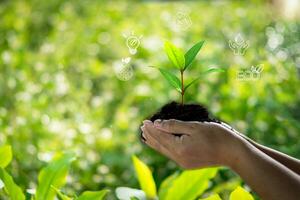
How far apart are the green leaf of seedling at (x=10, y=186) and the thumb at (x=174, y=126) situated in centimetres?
35

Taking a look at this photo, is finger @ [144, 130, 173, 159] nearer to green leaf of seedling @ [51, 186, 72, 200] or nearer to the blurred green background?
green leaf of seedling @ [51, 186, 72, 200]

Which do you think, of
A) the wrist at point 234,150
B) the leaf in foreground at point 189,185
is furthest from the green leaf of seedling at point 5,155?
the wrist at point 234,150

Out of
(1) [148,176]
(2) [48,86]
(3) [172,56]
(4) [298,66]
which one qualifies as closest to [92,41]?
(2) [48,86]

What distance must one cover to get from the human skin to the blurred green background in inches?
30.7

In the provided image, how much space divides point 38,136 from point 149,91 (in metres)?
0.52

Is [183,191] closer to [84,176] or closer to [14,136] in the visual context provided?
[84,176]

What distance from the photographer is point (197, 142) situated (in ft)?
3.19

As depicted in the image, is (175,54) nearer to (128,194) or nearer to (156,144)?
(156,144)

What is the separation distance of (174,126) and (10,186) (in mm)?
392

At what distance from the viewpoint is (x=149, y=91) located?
2545 mm

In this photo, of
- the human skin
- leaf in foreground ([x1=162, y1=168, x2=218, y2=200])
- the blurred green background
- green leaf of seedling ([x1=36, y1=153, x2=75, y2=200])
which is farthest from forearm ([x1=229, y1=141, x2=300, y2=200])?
the blurred green background

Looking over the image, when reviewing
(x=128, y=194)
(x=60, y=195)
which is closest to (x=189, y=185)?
(x=128, y=194)

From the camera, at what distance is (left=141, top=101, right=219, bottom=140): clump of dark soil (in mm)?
1076

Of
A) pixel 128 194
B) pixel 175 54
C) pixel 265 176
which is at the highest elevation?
pixel 175 54
